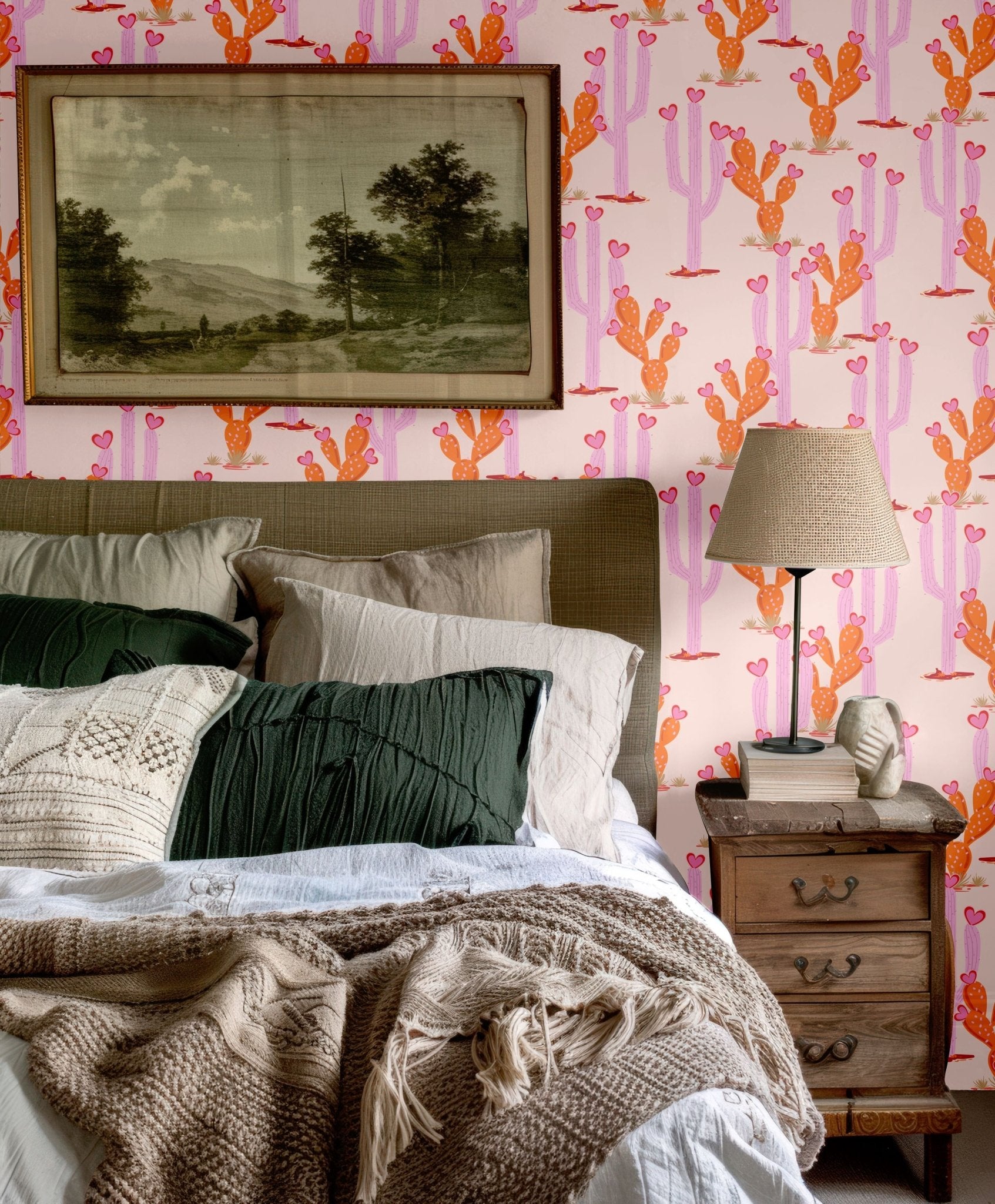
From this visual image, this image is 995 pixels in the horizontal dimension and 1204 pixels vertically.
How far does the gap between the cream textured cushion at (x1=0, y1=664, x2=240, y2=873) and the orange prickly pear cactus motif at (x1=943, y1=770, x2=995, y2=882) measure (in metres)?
1.67

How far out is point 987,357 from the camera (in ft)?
7.77

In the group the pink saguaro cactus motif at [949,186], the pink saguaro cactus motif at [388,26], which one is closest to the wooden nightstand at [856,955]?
the pink saguaro cactus motif at [949,186]

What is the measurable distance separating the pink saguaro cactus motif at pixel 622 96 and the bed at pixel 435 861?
66cm

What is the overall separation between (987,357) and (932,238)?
28 cm

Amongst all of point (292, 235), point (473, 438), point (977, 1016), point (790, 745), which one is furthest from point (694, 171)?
point (977, 1016)

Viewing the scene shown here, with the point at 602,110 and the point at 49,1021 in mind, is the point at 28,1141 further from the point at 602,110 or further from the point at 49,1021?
the point at 602,110

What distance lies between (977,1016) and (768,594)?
106cm

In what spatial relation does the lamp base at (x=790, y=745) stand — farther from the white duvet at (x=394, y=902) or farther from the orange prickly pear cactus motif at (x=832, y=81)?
the orange prickly pear cactus motif at (x=832, y=81)

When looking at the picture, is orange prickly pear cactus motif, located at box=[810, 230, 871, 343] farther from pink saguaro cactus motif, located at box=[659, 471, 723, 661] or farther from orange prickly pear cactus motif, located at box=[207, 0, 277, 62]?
orange prickly pear cactus motif, located at box=[207, 0, 277, 62]

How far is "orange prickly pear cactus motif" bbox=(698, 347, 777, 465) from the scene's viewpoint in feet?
7.82

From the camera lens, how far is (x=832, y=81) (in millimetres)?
2330

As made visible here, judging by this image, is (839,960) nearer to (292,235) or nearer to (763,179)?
(763,179)

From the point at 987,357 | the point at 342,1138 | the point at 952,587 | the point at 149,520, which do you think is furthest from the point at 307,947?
the point at 987,357

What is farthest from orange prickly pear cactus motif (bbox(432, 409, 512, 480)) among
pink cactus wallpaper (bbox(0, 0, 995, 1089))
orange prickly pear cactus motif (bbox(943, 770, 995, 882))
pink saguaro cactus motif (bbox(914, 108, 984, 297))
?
Answer: orange prickly pear cactus motif (bbox(943, 770, 995, 882))
